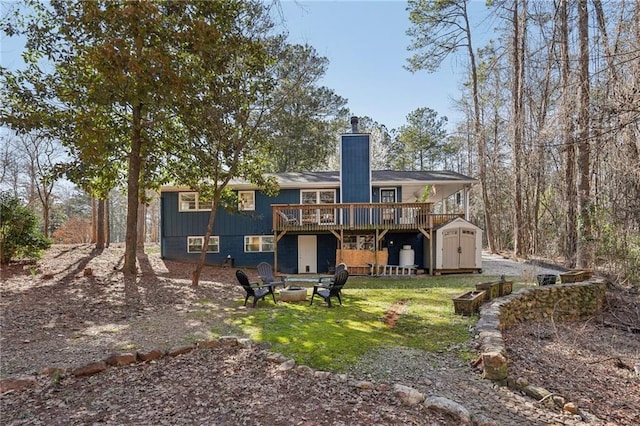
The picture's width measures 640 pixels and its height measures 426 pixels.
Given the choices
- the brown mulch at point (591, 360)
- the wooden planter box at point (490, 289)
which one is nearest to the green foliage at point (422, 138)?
the brown mulch at point (591, 360)

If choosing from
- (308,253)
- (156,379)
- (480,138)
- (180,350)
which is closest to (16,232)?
(180,350)

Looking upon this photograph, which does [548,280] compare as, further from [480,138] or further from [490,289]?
[480,138]

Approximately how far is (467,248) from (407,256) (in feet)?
7.48

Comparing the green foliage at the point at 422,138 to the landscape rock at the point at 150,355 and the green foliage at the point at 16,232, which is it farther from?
the landscape rock at the point at 150,355

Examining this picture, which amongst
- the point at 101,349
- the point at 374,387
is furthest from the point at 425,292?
the point at 101,349

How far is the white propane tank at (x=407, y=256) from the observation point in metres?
14.4

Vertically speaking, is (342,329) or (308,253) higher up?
(308,253)

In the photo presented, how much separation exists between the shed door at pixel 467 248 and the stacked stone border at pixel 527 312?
4.30 m

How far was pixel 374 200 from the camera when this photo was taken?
16.1 m

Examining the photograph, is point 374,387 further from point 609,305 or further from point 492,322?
point 609,305

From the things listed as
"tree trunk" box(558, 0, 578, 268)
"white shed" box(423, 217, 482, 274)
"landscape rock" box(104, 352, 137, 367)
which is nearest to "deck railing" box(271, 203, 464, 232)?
"white shed" box(423, 217, 482, 274)

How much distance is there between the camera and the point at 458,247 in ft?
44.8

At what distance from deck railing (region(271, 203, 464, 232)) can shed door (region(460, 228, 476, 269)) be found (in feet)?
2.50

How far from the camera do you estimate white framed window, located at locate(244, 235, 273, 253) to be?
1599 centimetres
